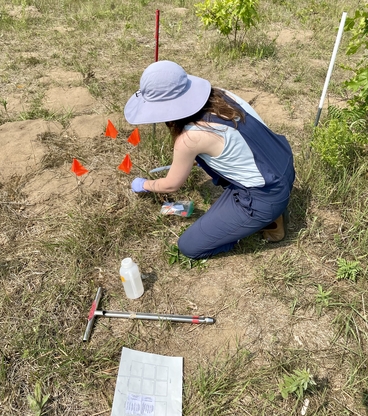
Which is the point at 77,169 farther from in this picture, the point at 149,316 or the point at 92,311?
the point at 149,316

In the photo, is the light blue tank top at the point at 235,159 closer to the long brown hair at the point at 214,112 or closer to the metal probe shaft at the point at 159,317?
the long brown hair at the point at 214,112

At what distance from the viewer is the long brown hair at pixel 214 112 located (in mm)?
1673

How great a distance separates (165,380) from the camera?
1628mm

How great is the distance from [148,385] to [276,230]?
45.8 inches

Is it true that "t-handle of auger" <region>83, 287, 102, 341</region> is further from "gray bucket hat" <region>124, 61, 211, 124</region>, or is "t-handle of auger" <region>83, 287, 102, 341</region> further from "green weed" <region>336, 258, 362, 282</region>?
"green weed" <region>336, 258, 362, 282</region>

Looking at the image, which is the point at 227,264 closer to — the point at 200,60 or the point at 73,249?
the point at 73,249

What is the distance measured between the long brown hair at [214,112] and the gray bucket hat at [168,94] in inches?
2.0

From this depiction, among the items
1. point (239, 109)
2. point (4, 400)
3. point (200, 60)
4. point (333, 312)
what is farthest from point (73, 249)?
point (200, 60)

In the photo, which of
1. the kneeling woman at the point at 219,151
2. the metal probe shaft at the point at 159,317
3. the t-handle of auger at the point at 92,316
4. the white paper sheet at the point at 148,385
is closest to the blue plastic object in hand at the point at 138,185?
the kneeling woman at the point at 219,151

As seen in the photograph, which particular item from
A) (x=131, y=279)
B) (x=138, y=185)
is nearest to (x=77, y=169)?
(x=138, y=185)

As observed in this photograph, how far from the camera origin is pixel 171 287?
2.00 meters

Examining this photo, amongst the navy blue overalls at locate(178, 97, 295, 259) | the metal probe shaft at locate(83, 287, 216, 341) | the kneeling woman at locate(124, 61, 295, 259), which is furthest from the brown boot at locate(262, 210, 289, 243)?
the metal probe shaft at locate(83, 287, 216, 341)

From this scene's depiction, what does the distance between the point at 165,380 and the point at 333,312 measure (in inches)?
37.8

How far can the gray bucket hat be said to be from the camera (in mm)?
1593
